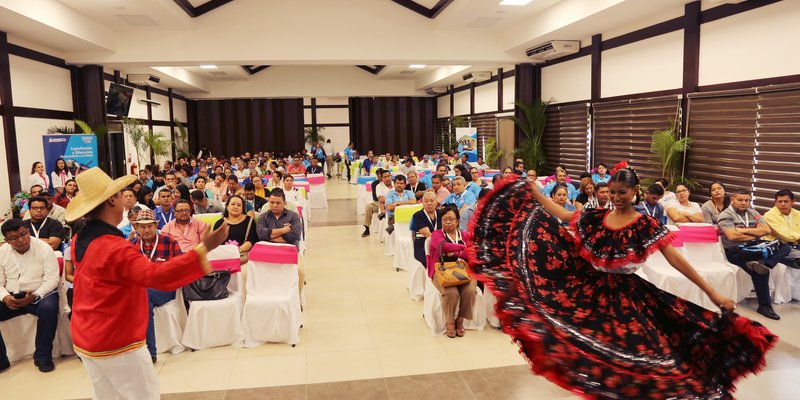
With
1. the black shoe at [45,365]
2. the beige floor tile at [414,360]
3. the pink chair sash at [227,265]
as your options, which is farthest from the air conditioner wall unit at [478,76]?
the black shoe at [45,365]

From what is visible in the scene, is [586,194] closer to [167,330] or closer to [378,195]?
[378,195]

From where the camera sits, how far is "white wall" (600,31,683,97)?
342 inches

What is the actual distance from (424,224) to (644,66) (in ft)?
19.2

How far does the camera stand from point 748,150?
7.39 meters

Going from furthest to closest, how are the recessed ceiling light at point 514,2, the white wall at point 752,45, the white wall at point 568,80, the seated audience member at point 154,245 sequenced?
the white wall at point 568,80 → the recessed ceiling light at point 514,2 → the white wall at point 752,45 → the seated audience member at point 154,245

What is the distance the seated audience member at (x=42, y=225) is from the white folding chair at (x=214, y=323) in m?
1.81

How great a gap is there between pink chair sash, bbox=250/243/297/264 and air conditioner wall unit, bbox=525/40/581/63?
26.8 ft

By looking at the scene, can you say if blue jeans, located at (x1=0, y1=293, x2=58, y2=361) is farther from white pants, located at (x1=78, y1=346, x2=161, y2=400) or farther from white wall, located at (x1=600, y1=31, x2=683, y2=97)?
white wall, located at (x1=600, y1=31, x2=683, y2=97)

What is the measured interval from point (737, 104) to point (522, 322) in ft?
21.1

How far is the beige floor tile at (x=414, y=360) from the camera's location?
435cm

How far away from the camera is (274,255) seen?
16.7 feet

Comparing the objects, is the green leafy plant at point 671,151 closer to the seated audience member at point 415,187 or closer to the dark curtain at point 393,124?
the seated audience member at point 415,187

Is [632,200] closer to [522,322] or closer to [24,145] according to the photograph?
[522,322]

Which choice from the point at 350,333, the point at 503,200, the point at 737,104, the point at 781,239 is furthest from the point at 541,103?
the point at 503,200
